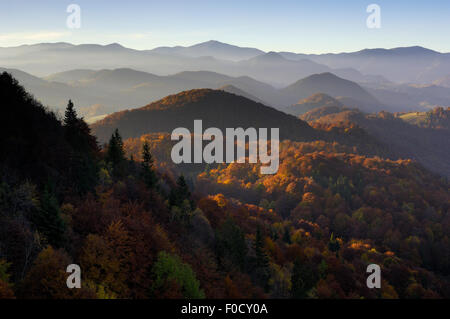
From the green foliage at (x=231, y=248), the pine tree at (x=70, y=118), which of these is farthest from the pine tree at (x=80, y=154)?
the green foliage at (x=231, y=248)

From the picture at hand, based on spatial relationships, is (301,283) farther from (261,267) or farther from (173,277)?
(173,277)

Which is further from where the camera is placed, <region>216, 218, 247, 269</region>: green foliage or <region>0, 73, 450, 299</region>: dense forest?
<region>216, 218, 247, 269</region>: green foliage

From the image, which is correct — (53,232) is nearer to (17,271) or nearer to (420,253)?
(17,271)

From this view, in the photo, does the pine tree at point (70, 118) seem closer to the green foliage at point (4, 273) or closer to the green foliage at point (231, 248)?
the green foliage at point (231, 248)

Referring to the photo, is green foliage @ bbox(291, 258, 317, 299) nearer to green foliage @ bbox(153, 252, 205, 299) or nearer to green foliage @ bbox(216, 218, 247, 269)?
green foliage @ bbox(216, 218, 247, 269)

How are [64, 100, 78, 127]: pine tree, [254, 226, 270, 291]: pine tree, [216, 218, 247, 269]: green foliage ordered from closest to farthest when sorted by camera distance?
[216, 218, 247, 269]: green foliage, [254, 226, 270, 291]: pine tree, [64, 100, 78, 127]: pine tree

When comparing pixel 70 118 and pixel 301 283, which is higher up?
pixel 70 118

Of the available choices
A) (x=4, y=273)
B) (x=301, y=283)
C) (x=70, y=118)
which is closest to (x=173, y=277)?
(x=4, y=273)

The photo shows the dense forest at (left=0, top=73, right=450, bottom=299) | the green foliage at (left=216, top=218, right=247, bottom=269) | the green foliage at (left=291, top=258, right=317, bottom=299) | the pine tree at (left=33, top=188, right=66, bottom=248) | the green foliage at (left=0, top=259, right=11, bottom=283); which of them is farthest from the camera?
the green foliage at (left=216, top=218, right=247, bottom=269)

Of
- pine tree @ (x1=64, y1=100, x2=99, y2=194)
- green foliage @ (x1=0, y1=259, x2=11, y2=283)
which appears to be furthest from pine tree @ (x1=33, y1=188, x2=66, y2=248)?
pine tree @ (x1=64, y1=100, x2=99, y2=194)
